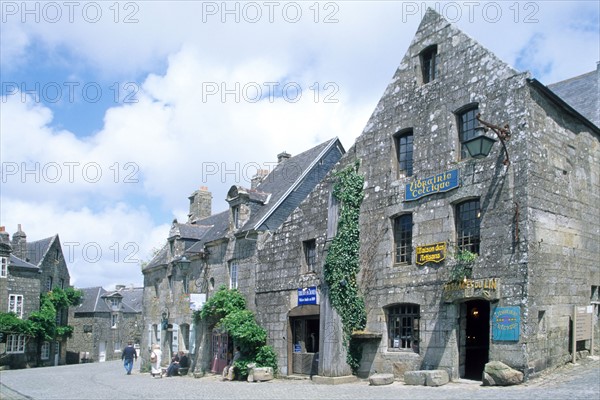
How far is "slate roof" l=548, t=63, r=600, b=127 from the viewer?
16844 millimetres

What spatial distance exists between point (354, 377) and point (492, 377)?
460 centimetres

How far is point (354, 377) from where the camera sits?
1625 centimetres

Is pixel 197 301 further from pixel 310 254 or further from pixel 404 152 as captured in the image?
pixel 404 152

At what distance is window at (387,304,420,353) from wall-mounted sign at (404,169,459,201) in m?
2.73

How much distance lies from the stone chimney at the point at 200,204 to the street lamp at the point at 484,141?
21.9 m

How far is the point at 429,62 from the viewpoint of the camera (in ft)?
53.1

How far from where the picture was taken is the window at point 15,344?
39.6 metres

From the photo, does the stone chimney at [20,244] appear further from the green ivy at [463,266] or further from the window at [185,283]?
the green ivy at [463,266]

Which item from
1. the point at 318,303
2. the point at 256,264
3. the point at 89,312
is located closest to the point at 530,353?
the point at 318,303

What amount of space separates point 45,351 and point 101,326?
873 centimetres

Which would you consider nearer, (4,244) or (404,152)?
(404,152)

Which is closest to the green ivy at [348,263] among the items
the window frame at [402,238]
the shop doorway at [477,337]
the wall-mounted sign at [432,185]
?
the window frame at [402,238]

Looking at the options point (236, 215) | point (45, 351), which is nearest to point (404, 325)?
point (236, 215)

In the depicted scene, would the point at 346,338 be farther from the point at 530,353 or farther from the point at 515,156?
the point at 515,156
